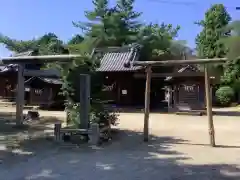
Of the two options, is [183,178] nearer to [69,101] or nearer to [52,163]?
[52,163]

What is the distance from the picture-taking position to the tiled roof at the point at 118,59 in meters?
23.4

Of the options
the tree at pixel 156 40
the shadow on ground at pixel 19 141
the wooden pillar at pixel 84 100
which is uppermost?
the tree at pixel 156 40

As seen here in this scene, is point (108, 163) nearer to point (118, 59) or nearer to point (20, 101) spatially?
point (20, 101)

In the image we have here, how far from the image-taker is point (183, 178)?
5508 mm

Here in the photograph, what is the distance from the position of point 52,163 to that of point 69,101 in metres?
4.23

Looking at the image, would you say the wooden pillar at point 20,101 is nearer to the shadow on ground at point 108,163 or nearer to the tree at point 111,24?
the shadow on ground at point 108,163

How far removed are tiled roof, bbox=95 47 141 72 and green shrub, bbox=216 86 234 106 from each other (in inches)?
313

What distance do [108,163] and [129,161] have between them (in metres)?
0.48

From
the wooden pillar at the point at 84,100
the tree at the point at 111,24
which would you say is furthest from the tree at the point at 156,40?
the wooden pillar at the point at 84,100

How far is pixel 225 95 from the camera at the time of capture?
1074 inches

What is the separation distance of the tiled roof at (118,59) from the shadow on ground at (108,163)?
14.5 meters

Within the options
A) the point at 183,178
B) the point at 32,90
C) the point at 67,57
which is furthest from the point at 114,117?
the point at 32,90

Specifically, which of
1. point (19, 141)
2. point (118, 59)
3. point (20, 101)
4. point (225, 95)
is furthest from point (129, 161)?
point (225, 95)

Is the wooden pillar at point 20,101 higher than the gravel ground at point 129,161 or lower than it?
higher
